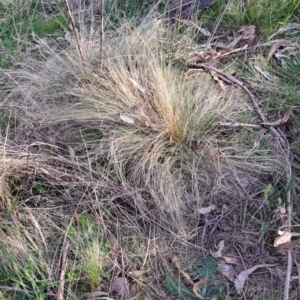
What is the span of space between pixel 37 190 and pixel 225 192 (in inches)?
33.0

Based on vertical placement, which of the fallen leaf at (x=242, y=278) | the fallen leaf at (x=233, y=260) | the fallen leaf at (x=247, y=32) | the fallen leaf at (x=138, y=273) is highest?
the fallen leaf at (x=247, y=32)

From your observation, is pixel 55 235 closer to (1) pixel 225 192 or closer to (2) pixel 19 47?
(1) pixel 225 192

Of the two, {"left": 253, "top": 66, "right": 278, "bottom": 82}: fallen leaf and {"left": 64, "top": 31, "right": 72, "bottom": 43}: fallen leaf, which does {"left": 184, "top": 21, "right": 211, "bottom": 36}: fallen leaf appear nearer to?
{"left": 253, "top": 66, "right": 278, "bottom": 82}: fallen leaf

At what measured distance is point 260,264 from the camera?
7.25 ft

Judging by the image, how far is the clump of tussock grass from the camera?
2.41 meters

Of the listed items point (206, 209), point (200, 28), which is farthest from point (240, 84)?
point (206, 209)

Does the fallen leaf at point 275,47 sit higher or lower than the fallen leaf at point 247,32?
lower

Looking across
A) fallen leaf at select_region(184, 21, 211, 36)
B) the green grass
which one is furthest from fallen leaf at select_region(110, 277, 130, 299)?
fallen leaf at select_region(184, 21, 211, 36)

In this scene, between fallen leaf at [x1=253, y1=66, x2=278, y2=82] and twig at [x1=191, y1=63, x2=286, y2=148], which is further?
fallen leaf at [x1=253, y1=66, x2=278, y2=82]

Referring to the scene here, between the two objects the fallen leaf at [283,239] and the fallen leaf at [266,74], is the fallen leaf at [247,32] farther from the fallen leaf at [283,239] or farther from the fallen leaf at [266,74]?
the fallen leaf at [283,239]

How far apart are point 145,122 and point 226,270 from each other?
31.5 inches

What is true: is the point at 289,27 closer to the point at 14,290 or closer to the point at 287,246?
the point at 287,246

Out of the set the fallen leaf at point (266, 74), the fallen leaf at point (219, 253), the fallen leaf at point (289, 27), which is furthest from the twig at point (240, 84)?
the fallen leaf at point (219, 253)

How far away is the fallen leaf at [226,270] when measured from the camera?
7.13ft
